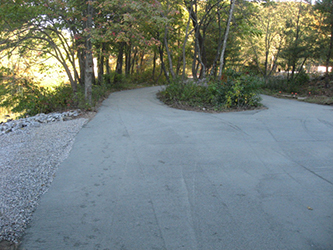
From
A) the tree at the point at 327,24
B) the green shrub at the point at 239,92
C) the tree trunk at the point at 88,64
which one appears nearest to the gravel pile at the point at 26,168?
the tree trunk at the point at 88,64

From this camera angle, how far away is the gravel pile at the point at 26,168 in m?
3.50

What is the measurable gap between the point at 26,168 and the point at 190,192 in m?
3.12

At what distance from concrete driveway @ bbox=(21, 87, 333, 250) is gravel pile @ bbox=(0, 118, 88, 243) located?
172 mm

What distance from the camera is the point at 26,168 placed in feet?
16.9

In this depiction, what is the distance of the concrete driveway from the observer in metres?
3.23

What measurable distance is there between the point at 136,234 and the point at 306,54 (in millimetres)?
20133

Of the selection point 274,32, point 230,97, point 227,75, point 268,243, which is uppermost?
point 274,32

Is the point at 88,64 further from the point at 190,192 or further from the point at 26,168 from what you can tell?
the point at 190,192

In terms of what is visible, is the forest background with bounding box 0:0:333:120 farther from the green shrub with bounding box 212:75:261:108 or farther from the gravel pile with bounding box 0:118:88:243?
the gravel pile with bounding box 0:118:88:243

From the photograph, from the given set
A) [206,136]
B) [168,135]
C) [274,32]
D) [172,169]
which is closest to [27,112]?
[168,135]

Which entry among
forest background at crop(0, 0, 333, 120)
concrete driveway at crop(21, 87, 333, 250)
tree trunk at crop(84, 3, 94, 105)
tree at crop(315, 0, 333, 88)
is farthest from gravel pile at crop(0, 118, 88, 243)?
→ tree at crop(315, 0, 333, 88)

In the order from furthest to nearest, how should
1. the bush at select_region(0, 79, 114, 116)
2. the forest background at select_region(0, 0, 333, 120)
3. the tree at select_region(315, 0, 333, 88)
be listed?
1. the tree at select_region(315, 0, 333, 88)
2. the bush at select_region(0, 79, 114, 116)
3. the forest background at select_region(0, 0, 333, 120)

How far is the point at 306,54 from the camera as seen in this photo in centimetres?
1942

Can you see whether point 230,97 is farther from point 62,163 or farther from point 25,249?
point 25,249
